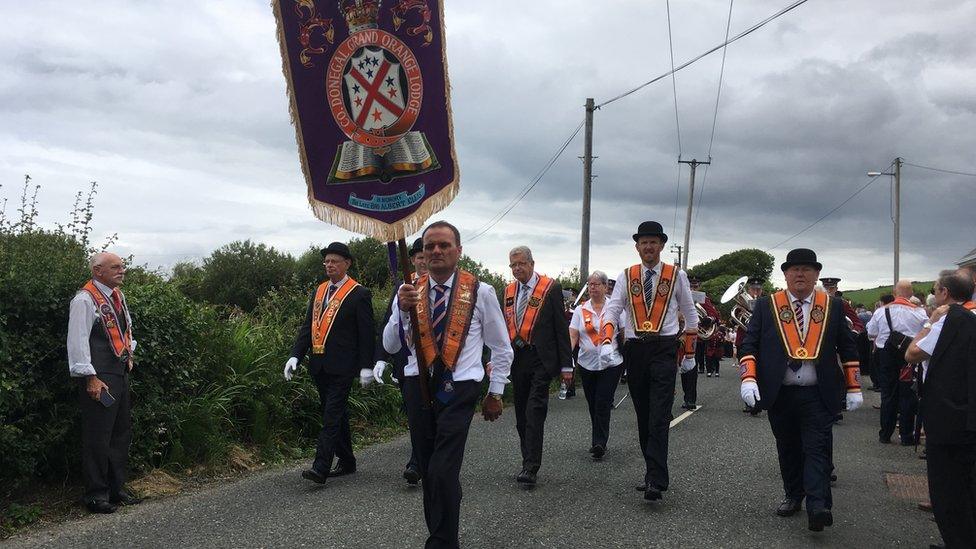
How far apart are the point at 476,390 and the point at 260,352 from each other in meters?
4.74

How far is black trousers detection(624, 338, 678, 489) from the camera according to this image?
609cm

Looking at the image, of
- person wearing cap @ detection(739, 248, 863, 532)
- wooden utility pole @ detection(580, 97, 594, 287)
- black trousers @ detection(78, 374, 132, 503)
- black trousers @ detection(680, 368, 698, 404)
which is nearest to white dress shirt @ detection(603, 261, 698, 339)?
person wearing cap @ detection(739, 248, 863, 532)

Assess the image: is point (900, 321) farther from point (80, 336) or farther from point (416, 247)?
point (80, 336)

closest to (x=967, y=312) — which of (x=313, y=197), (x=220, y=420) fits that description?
(x=313, y=197)

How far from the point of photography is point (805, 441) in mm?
5504

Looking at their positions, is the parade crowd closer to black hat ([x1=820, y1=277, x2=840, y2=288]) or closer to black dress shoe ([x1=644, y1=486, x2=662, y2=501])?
black dress shoe ([x1=644, y1=486, x2=662, y2=501])

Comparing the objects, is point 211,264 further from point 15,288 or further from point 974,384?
point 974,384

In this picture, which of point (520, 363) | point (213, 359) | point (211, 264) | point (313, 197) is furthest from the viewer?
A: point (211, 264)

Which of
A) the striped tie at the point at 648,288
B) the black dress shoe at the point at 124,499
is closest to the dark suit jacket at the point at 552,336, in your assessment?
the striped tie at the point at 648,288

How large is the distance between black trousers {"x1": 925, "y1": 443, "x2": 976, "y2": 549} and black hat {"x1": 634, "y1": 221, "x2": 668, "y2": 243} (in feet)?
8.91

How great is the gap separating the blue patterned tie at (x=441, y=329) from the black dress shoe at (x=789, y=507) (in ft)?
9.82

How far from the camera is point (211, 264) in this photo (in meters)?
38.9

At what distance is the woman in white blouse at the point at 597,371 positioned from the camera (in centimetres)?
818

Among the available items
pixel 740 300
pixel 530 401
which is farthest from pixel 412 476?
pixel 740 300
